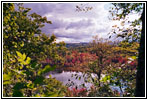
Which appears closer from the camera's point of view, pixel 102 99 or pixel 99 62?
pixel 102 99

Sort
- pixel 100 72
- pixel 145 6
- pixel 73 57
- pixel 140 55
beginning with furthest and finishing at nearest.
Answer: pixel 73 57
pixel 100 72
pixel 145 6
pixel 140 55

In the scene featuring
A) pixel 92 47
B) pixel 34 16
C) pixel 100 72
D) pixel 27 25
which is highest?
pixel 34 16

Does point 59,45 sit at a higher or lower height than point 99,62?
higher

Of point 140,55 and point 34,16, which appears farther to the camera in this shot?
point 34,16

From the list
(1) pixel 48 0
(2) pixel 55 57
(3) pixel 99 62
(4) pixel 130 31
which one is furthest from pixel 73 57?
(1) pixel 48 0

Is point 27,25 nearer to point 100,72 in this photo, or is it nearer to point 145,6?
point 100,72

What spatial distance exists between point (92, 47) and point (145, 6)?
496 inches

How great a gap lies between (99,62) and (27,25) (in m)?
8.03

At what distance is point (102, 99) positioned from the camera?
1.60 metres

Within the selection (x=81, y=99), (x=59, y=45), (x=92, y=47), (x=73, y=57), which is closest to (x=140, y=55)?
(x=81, y=99)

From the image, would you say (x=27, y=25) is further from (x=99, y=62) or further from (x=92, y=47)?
(x=99, y=62)

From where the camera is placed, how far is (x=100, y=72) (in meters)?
12.1

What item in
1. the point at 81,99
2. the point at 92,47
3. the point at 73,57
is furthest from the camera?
the point at 73,57

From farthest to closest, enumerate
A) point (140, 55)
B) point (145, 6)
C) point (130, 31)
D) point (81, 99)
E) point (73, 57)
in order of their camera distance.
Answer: point (73, 57) < point (130, 31) < point (145, 6) < point (140, 55) < point (81, 99)
